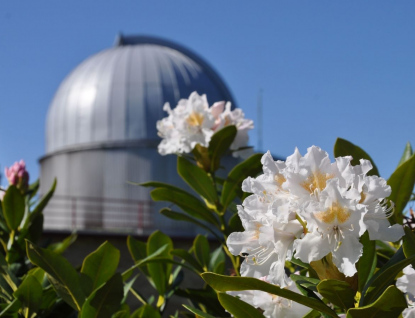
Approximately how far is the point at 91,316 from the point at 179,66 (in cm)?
1178

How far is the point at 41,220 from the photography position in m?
2.02

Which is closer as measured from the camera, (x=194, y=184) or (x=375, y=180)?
(x=375, y=180)

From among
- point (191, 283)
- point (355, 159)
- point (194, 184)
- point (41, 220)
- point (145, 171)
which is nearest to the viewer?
point (355, 159)

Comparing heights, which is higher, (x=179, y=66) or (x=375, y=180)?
(x=375, y=180)

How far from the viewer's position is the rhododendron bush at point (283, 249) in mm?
929

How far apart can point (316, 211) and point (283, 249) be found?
0.08m

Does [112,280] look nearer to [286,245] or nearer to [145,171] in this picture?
[286,245]

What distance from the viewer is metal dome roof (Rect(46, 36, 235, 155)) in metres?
11.9

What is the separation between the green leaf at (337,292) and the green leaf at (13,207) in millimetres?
1153

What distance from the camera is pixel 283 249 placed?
37.9 inches

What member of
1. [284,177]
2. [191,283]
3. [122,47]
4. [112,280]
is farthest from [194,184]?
[122,47]

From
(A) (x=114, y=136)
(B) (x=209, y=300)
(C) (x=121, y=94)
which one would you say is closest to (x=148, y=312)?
(B) (x=209, y=300)

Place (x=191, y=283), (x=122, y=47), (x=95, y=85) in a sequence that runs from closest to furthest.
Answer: (x=191, y=283) → (x=95, y=85) → (x=122, y=47)

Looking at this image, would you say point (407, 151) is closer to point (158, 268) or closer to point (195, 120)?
point (195, 120)
